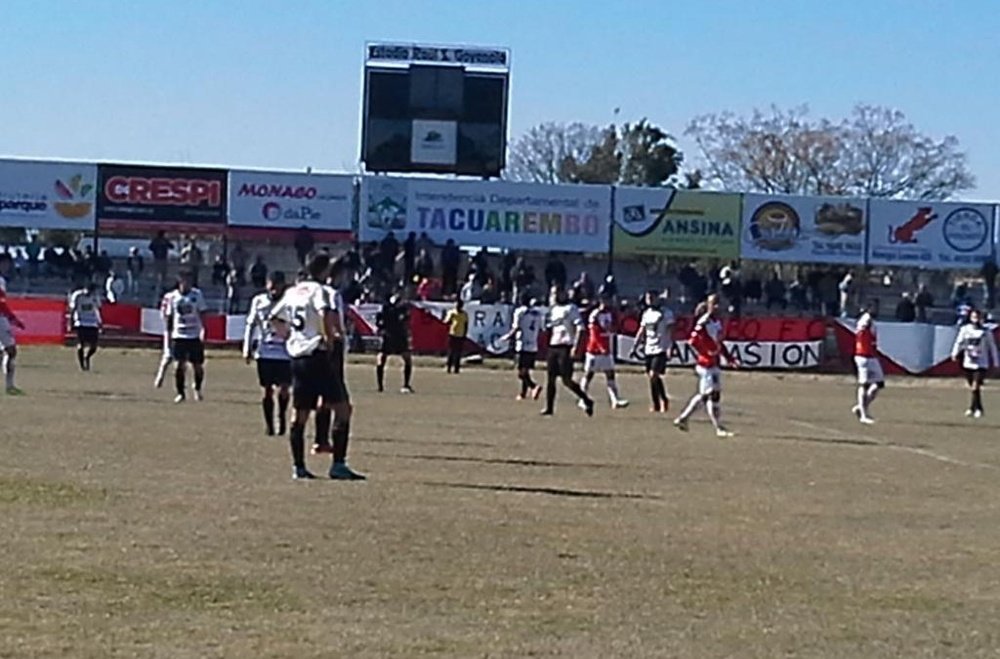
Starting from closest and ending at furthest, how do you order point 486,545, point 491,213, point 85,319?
point 486,545 → point 85,319 → point 491,213

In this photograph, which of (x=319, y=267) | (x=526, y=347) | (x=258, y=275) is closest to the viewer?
(x=319, y=267)

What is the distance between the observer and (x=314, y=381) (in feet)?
57.2

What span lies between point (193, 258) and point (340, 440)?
42.3 meters

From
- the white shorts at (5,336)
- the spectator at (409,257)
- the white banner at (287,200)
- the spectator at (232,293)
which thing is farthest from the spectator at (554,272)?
the white shorts at (5,336)

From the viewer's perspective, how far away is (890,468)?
22531 millimetres

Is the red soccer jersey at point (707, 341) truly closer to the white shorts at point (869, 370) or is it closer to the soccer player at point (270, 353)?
the white shorts at point (869, 370)

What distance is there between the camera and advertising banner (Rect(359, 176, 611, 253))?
6216 cm

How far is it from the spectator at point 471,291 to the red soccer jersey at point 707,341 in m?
27.9

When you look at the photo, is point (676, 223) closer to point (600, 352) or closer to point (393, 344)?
point (393, 344)

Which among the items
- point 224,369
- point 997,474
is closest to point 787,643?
point 997,474

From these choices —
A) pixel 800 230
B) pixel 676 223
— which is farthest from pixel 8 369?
pixel 800 230

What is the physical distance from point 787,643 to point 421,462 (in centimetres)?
1051

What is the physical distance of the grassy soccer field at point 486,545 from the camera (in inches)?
401

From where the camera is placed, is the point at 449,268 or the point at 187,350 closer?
the point at 187,350
